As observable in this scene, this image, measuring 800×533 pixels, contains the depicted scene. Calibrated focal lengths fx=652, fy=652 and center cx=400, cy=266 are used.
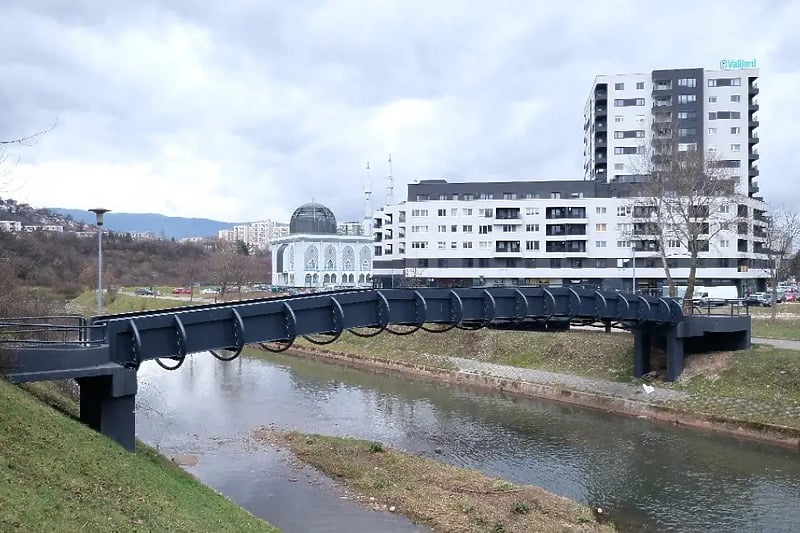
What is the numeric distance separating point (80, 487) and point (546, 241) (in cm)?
7327

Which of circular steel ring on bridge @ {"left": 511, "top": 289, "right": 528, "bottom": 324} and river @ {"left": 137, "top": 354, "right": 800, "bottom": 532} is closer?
river @ {"left": 137, "top": 354, "right": 800, "bottom": 532}

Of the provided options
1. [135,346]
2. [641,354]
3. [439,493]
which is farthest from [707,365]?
[135,346]

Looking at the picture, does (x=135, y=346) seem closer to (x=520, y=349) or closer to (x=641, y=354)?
(x=641, y=354)

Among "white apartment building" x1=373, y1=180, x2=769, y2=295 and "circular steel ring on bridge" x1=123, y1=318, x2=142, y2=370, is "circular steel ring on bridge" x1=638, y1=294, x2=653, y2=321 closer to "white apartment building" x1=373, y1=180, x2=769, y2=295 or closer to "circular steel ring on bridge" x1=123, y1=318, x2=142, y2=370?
"circular steel ring on bridge" x1=123, y1=318, x2=142, y2=370

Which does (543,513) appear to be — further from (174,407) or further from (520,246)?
(520,246)

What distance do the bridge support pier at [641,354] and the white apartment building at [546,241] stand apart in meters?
37.9

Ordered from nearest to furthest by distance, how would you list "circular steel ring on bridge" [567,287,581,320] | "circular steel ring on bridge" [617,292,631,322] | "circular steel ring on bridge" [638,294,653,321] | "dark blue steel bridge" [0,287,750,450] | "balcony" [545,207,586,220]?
"dark blue steel bridge" [0,287,750,450] < "circular steel ring on bridge" [567,287,581,320] < "circular steel ring on bridge" [617,292,631,322] < "circular steel ring on bridge" [638,294,653,321] < "balcony" [545,207,586,220]

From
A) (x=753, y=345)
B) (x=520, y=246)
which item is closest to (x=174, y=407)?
(x=753, y=345)

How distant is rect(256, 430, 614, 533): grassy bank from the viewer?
60.0 feet

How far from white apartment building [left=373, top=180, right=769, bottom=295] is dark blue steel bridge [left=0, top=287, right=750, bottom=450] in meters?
40.2

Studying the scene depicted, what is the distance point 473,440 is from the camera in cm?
2859

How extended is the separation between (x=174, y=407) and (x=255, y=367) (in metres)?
16.6

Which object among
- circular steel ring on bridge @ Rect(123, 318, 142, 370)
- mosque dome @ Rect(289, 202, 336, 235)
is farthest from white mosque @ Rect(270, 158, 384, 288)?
circular steel ring on bridge @ Rect(123, 318, 142, 370)

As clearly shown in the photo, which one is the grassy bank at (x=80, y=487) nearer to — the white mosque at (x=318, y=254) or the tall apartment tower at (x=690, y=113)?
the tall apartment tower at (x=690, y=113)
